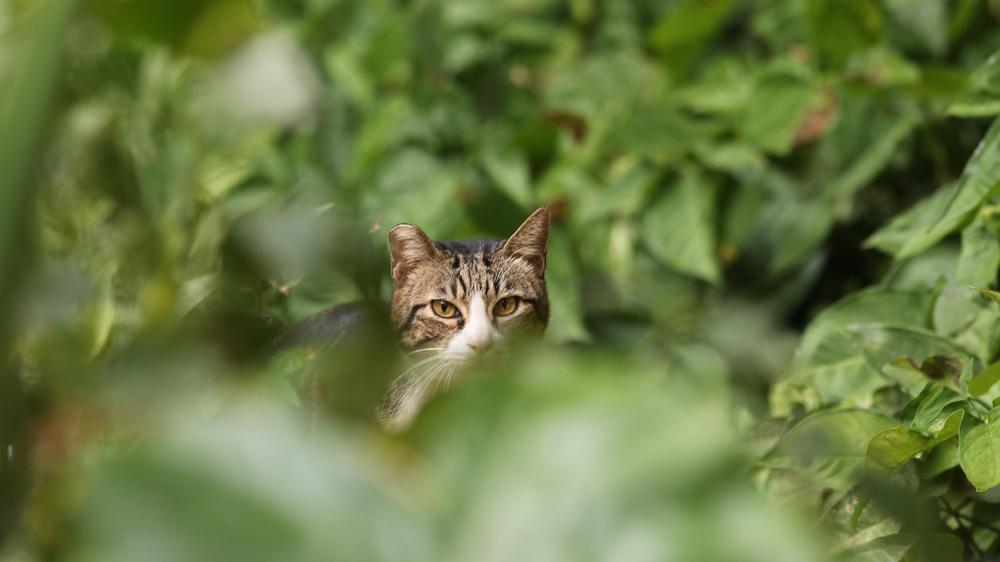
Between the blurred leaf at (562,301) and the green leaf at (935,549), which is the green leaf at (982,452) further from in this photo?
the blurred leaf at (562,301)

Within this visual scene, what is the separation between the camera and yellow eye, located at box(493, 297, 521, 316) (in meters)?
0.52

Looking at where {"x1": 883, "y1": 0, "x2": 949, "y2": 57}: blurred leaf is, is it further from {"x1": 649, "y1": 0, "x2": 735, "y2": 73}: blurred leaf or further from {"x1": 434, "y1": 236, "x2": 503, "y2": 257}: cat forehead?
{"x1": 434, "y1": 236, "x2": 503, "y2": 257}: cat forehead

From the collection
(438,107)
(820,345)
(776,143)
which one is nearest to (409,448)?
(820,345)

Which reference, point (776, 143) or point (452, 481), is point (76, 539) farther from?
point (776, 143)

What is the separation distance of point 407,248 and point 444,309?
0.05m

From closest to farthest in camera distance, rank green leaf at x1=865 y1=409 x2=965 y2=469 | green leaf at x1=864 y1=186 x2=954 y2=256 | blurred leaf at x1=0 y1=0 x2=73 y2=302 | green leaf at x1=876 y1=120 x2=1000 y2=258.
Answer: blurred leaf at x1=0 y1=0 x2=73 y2=302 → green leaf at x1=865 y1=409 x2=965 y2=469 → green leaf at x1=876 y1=120 x2=1000 y2=258 → green leaf at x1=864 y1=186 x2=954 y2=256

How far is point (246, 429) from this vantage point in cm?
16

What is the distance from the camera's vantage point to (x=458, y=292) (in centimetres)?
52

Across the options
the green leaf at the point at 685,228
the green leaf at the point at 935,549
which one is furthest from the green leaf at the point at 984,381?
the green leaf at the point at 685,228

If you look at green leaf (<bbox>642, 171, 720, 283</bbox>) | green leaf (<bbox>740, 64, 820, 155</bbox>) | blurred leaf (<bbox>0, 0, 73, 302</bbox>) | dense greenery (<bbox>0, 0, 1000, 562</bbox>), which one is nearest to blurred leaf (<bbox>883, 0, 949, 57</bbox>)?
dense greenery (<bbox>0, 0, 1000, 562</bbox>)

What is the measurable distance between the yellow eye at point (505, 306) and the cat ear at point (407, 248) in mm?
41

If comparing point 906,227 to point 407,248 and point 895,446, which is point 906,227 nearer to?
point 895,446

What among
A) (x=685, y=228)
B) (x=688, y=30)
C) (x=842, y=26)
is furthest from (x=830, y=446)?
(x=688, y=30)

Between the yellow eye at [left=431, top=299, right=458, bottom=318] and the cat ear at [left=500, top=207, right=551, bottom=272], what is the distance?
0.17ft
